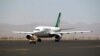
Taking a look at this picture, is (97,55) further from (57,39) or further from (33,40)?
(57,39)

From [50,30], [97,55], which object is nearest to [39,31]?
[50,30]

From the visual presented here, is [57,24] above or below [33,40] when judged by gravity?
above

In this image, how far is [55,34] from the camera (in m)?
60.4

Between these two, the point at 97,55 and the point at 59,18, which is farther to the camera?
the point at 59,18

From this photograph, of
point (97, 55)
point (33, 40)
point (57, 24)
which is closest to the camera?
point (97, 55)

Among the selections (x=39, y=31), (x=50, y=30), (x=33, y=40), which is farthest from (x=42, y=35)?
(x=33, y=40)

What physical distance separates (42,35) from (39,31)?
1406 mm

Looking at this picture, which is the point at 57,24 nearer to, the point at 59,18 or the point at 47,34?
the point at 59,18

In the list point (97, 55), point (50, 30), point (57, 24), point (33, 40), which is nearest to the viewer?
point (97, 55)

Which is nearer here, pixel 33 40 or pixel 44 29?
pixel 33 40

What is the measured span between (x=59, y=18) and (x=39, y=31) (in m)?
23.4

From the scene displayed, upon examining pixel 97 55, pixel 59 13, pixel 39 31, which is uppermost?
pixel 59 13

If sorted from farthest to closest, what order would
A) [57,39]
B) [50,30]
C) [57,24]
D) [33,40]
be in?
1. [57,24]
2. [50,30]
3. [57,39]
4. [33,40]

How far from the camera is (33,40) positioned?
137 ft
